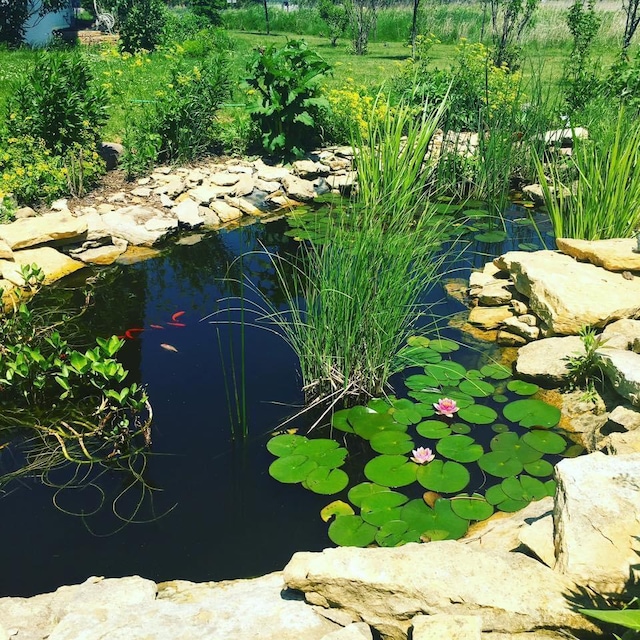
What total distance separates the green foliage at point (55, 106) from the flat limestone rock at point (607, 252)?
12.8 ft

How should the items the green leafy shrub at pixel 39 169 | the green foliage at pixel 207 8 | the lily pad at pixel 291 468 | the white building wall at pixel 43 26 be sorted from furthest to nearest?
1. the green foliage at pixel 207 8
2. the white building wall at pixel 43 26
3. the green leafy shrub at pixel 39 169
4. the lily pad at pixel 291 468

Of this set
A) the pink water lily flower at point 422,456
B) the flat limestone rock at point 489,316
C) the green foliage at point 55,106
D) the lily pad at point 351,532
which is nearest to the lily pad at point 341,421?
the pink water lily flower at point 422,456

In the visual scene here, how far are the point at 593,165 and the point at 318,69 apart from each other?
326 centimetres

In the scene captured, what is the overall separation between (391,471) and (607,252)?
208 centimetres

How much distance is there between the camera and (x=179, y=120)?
6199 millimetres

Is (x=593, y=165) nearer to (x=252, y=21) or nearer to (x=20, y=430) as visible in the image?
(x=20, y=430)

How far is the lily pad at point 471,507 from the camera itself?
254 centimetres

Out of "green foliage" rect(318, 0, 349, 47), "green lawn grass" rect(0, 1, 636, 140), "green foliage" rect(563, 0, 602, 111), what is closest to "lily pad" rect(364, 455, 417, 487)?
"green lawn grass" rect(0, 1, 636, 140)

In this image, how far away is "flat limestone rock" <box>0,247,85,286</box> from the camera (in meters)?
4.37

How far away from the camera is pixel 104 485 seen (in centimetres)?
275

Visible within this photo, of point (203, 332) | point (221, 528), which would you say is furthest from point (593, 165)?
point (221, 528)

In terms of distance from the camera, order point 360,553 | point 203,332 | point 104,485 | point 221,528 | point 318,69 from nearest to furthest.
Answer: point 360,553
point 221,528
point 104,485
point 203,332
point 318,69

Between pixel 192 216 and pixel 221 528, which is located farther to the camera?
pixel 192 216

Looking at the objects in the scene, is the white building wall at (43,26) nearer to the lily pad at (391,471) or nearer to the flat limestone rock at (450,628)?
the lily pad at (391,471)
